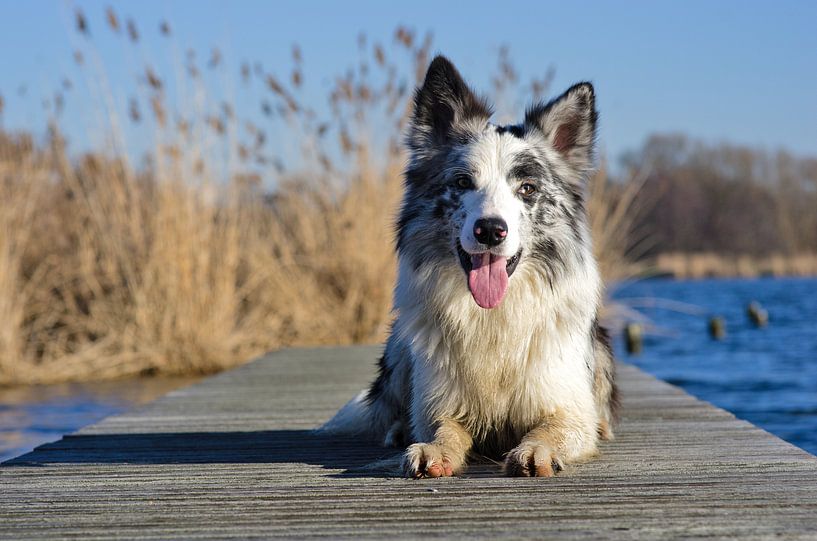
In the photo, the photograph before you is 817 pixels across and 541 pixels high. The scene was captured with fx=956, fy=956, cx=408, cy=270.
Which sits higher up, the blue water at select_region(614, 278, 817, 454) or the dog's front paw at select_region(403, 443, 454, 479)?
the dog's front paw at select_region(403, 443, 454, 479)

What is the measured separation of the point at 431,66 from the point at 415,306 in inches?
37.4

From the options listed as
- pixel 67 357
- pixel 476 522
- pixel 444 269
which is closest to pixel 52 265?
pixel 67 357

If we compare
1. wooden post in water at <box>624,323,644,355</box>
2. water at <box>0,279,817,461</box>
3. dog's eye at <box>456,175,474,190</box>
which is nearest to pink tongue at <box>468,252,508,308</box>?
dog's eye at <box>456,175,474,190</box>

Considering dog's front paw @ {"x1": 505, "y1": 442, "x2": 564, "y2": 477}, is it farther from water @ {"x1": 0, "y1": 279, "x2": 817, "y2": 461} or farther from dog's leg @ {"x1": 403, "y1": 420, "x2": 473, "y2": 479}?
water @ {"x1": 0, "y1": 279, "x2": 817, "y2": 461}

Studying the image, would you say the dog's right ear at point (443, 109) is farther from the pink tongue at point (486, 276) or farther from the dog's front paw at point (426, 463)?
the dog's front paw at point (426, 463)

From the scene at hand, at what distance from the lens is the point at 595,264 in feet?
12.9

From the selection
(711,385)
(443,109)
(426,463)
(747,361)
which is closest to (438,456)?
(426,463)

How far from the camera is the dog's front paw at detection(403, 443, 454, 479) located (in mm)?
3189

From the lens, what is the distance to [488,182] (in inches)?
136

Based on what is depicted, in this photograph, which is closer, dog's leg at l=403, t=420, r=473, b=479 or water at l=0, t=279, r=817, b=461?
dog's leg at l=403, t=420, r=473, b=479

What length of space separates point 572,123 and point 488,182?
2.10 ft

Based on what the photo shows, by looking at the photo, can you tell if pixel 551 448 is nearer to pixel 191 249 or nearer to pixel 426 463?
pixel 426 463

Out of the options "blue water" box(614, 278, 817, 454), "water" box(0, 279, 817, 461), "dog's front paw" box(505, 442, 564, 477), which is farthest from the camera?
"blue water" box(614, 278, 817, 454)

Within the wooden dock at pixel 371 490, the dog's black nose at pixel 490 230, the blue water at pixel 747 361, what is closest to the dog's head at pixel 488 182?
the dog's black nose at pixel 490 230
